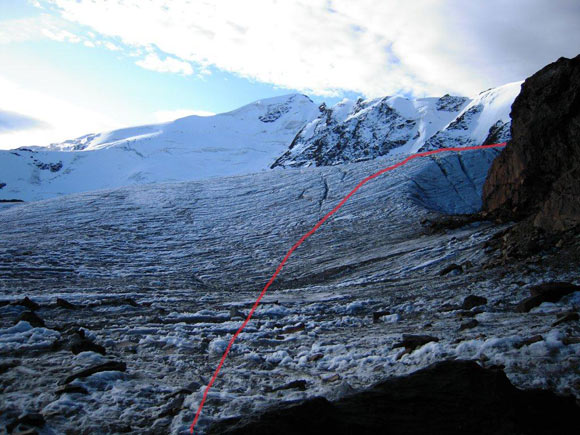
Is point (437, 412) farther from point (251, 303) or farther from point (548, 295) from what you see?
point (251, 303)

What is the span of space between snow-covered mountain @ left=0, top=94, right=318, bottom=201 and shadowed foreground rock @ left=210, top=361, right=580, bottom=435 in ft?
292

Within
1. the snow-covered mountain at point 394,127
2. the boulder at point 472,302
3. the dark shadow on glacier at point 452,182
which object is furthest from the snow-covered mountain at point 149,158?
the boulder at point 472,302

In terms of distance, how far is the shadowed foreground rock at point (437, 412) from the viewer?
3.74 meters

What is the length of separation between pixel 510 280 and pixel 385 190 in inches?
494

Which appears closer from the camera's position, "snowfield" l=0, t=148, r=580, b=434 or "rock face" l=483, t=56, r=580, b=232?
"snowfield" l=0, t=148, r=580, b=434

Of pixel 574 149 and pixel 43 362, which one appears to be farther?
pixel 574 149

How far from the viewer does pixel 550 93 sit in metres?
12.4

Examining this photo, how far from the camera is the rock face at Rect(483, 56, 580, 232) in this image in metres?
10.2

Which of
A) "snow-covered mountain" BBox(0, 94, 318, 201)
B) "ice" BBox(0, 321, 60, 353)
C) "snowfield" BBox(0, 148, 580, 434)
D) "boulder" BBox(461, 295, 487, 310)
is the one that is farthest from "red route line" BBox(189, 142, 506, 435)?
"snow-covered mountain" BBox(0, 94, 318, 201)

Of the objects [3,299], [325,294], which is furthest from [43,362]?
[325,294]

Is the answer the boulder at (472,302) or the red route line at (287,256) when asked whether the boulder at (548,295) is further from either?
the red route line at (287,256)

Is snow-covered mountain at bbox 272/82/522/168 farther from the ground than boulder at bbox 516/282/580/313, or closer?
farther from the ground

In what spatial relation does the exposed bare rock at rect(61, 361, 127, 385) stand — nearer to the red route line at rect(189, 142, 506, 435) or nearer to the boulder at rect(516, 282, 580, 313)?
the red route line at rect(189, 142, 506, 435)

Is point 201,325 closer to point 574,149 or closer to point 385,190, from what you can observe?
point 574,149
